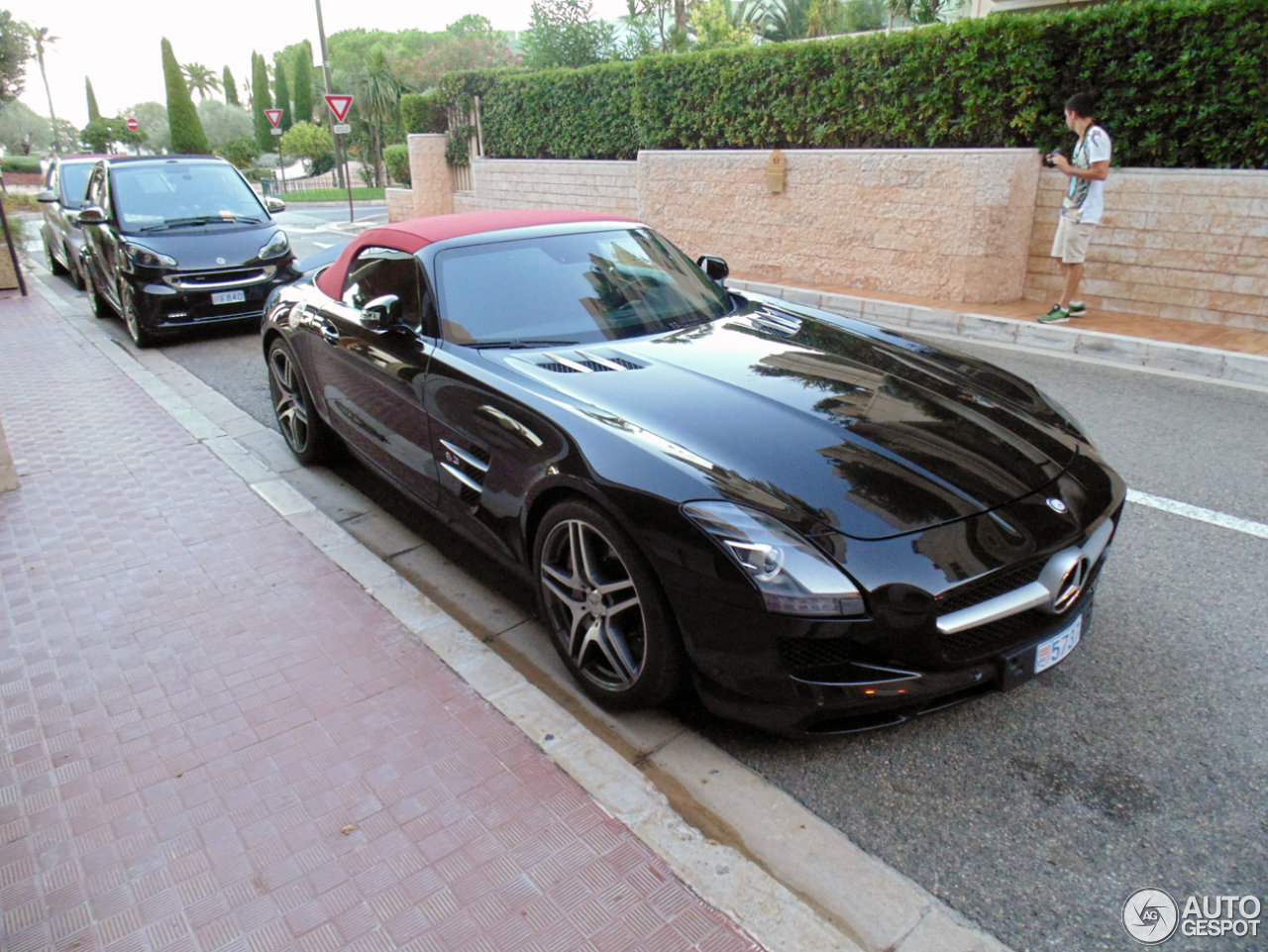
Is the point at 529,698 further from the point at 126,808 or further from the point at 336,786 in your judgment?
the point at 126,808

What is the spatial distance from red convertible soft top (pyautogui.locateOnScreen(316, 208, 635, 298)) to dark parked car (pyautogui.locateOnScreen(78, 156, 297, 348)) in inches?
178

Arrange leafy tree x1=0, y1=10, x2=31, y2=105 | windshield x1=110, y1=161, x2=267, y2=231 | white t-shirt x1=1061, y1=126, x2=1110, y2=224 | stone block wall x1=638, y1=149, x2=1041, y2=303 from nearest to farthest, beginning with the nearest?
white t-shirt x1=1061, y1=126, x2=1110, y2=224 < windshield x1=110, y1=161, x2=267, y2=231 < stone block wall x1=638, y1=149, x2=1041, y2=303 < leafy tree x1=0, y1=10, x2=31, y2=105

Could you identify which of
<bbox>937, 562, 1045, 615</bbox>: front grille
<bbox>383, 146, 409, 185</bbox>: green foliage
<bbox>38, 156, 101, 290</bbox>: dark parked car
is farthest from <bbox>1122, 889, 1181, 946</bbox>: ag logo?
<bbox>383, 146, 409, 185</bbox>: green foliage

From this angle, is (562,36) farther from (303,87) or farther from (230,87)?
(230,87)

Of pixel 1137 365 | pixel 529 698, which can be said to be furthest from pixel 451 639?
pixel 1137 365

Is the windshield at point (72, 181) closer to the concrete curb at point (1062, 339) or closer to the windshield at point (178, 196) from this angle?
the windshield at point (178, 196)

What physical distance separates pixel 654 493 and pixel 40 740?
2131 millimetres

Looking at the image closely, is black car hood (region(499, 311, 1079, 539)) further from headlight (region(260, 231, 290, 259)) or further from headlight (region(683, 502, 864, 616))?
headlight (region(260, 231, 290, 259))

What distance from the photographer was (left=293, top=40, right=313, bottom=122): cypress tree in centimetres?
7156

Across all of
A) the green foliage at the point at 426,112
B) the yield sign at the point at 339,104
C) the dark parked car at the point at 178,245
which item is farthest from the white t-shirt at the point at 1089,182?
the yield sign at the point at 339,104

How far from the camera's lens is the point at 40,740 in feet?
9.12

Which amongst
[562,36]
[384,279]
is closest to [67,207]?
[384,279]

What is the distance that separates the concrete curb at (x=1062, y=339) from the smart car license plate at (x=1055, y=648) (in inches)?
138

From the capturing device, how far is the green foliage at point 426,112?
765 inches
